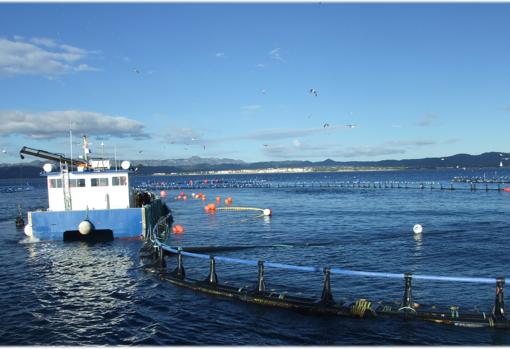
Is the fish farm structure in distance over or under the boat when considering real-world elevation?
under

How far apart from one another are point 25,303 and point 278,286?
12983 millimetres

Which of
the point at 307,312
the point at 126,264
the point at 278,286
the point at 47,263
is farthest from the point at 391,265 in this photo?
the point at 47,263

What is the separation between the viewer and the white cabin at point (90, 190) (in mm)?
40406

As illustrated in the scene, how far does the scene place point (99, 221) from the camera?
3884 cm

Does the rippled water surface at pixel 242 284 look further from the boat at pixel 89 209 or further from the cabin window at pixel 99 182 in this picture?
the cabin window at pixel 99 182

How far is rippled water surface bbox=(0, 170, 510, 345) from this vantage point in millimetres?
17094

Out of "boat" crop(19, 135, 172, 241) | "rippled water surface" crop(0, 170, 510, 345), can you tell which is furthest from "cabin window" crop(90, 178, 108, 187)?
"rippled water surface" crop(0, 170, 510, 345)

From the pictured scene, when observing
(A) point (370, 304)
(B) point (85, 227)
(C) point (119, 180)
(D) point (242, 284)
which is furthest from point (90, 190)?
(A) point (370, 304)

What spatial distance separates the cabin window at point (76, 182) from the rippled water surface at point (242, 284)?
5228mm

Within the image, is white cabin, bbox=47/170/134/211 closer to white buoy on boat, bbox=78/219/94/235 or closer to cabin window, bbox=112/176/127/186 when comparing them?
cabin window, bbox=112/176/127/186

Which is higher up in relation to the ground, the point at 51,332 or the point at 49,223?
the point at 49,223

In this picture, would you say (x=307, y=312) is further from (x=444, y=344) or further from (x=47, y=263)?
(x=47, y=263)

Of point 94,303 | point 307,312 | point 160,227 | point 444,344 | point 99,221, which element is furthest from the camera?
point 160,227

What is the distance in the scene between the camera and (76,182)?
40688mm
